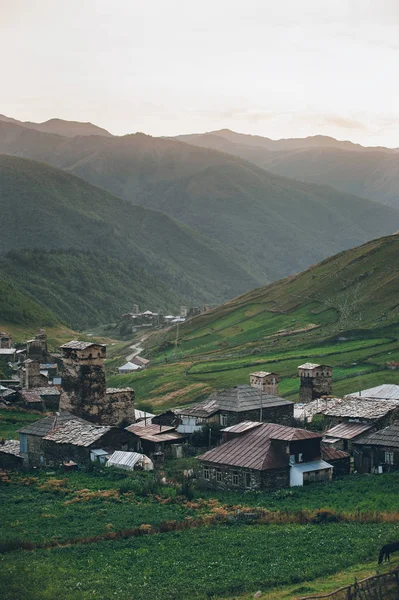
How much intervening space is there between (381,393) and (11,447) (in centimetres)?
3159

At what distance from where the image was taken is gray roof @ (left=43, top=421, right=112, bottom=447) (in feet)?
193

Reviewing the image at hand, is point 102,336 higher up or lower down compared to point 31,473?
higher up

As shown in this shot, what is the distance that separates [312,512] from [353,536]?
190 inches

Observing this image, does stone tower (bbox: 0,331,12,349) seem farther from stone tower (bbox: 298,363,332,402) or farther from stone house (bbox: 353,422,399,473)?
stone house (bbox: 353,422,399,473)

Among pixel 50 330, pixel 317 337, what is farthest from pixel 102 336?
pixel 317 337

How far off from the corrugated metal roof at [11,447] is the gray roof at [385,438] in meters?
23.2

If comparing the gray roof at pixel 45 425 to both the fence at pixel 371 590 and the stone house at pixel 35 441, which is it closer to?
the stone house at pixel 35 441

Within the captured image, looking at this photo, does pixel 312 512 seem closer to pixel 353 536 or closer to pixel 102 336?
pixel 353 536

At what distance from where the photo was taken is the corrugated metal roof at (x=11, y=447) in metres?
60.2

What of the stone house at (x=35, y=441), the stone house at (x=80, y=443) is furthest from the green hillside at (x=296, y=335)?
the stone house at (x=35, y=441)

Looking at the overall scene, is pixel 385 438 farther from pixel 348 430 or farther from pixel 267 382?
pixel 267 382

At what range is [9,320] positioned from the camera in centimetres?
15750

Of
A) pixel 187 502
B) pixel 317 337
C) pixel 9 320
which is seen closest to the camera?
pixel 187 502

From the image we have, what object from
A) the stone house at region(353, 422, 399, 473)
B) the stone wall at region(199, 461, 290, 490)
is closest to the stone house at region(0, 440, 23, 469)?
the stone wall at region(199, 461, 290, 490)
